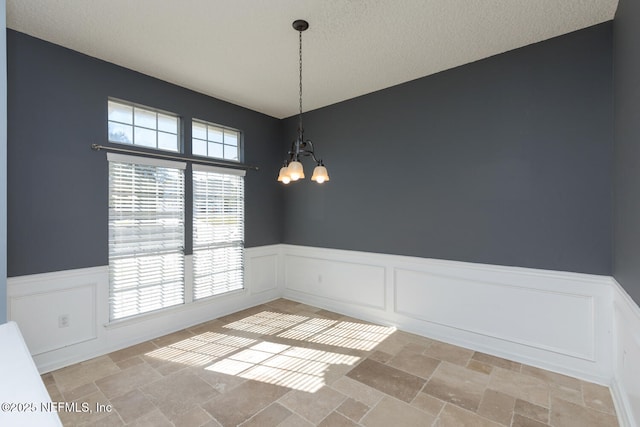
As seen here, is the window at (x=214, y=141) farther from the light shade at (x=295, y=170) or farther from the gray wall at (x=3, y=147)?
the light shade at (x=295, y=170)

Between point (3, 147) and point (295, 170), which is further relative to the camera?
point (295, 170)

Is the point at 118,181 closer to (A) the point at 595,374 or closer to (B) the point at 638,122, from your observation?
(B) the point at 638,122

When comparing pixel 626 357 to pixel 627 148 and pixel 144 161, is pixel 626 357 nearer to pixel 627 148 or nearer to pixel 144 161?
pixel 627 148

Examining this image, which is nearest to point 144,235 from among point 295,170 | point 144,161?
point 144,161

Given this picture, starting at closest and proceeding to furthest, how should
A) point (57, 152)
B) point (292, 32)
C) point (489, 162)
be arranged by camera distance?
point (292, 32)
point (57, 152)
point (489, 162)

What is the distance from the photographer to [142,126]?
10.9 ft

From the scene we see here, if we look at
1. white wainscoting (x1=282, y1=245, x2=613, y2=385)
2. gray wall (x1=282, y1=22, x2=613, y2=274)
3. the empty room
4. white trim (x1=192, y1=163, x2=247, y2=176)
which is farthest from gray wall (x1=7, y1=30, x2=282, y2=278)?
white wainscoting (x1=282, y1=245, x2=613, y2=385)

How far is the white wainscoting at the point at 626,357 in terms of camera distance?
1.73 meters

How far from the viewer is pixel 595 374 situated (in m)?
2.46

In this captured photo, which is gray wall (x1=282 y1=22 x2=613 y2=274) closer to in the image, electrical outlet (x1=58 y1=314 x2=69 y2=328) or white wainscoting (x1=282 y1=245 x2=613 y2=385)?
white wainscoting (x1=282 y1=245 x2=613 y2=385)

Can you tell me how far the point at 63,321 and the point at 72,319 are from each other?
0.21ft

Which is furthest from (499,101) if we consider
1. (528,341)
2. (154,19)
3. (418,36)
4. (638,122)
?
(154,19)

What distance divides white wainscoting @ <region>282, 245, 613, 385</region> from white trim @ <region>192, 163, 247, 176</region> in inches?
65.1

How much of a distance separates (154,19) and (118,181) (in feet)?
5.35
